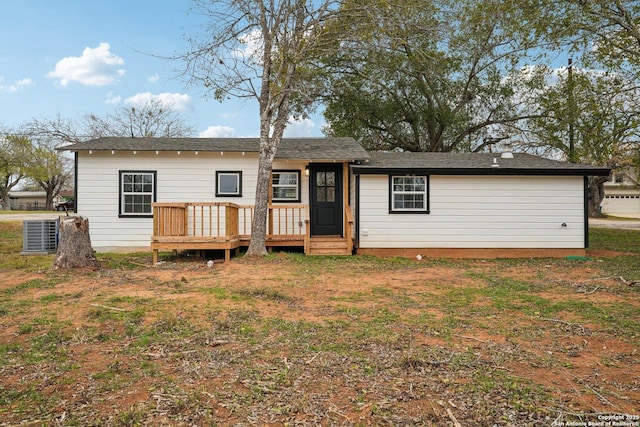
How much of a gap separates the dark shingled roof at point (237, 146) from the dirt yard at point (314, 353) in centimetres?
510

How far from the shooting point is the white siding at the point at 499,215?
10703 mm

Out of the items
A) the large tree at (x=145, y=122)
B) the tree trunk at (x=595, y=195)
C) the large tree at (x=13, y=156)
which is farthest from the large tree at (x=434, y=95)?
the large tree at (x=13, y=156)

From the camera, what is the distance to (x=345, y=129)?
61.1 ft

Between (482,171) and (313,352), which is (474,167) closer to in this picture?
(482,171)

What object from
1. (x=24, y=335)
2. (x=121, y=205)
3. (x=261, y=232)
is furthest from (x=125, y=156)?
(x=24, y=335)

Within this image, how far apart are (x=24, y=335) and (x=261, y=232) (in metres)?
6.31

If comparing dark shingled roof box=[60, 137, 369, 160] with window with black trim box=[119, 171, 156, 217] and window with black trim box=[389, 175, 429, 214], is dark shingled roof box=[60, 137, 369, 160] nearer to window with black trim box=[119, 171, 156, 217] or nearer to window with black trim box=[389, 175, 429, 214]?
window with black trim box=[119, 171, 156, 217]

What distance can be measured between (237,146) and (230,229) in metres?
3.23

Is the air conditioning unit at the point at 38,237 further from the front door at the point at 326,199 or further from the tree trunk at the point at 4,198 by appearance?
the tree trunk at the point at 4,198

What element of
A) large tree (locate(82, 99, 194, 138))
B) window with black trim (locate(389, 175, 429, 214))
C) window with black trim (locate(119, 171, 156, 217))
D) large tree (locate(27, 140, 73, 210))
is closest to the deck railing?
window with black trim (locate(119, 171, 156, 217))

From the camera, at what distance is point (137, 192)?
1128 cm

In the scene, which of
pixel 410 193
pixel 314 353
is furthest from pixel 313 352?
pixel 410 193

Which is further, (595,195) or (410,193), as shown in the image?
(595,195)

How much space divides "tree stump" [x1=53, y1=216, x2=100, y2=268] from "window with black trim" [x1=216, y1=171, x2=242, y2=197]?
4.33 metres
